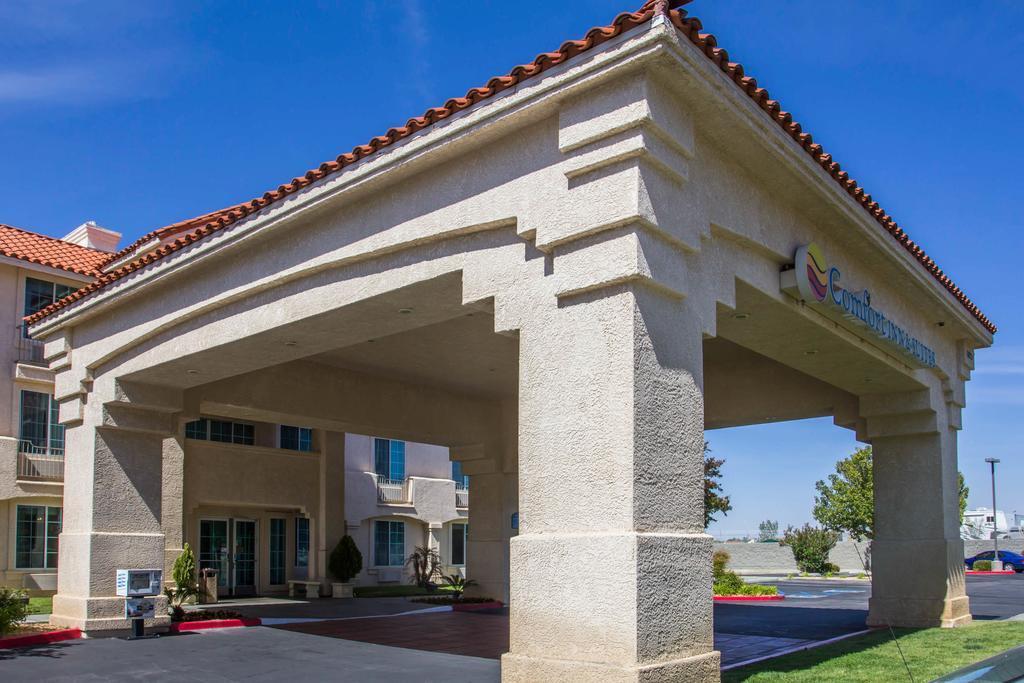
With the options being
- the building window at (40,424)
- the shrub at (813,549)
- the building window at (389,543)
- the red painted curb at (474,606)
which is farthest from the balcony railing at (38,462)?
the shrub at (813,549)

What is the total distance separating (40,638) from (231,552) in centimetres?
1408

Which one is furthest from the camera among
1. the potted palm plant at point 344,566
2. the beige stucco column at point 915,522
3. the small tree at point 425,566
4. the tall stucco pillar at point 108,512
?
the small tree at point 425,566

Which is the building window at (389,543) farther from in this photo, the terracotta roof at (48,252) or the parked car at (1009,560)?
the parked car at (1009,560)

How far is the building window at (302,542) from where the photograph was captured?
3072 cm

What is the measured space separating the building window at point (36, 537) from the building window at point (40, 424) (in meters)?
1.61

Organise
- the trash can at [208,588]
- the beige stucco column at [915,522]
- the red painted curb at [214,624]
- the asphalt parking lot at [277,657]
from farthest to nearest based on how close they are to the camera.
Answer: the trash can at [208,588], the red painted curb at [214,624], the beige stucco column at [915,522], the asphalt parking lot at [277,657]

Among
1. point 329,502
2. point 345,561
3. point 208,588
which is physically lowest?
point 208,588

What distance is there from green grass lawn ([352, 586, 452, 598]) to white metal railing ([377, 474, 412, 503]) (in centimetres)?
307

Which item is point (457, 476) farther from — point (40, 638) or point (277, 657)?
point (277, 657)

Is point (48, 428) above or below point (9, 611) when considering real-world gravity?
above

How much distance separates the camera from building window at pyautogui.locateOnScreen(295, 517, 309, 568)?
101 feet

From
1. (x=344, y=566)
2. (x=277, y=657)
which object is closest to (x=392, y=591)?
(x=344, y=566)

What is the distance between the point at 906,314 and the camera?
15.4 m

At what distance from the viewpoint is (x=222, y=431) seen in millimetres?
27719
